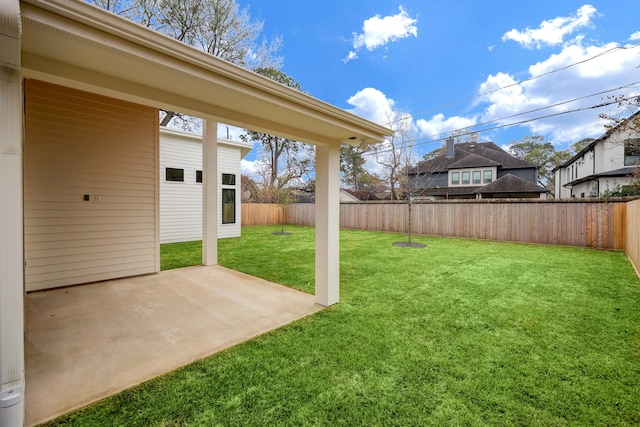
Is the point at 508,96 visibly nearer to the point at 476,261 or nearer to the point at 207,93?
the point at 476,261

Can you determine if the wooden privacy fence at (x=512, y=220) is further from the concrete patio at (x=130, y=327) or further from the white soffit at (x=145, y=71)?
the concrete patio at (x=130, y=327)

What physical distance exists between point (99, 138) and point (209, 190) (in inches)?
81.4

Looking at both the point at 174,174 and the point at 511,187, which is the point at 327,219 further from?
the point at 511,187

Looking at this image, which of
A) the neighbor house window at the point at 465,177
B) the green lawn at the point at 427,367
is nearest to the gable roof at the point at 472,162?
the neighbor house window at the point at 465,177

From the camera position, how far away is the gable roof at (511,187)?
17.1 meters

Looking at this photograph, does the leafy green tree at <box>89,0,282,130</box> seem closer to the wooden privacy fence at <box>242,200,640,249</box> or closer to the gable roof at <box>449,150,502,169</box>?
the wooden privacy fence at <box>242,200,640,249</box>

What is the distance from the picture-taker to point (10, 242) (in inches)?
58.1

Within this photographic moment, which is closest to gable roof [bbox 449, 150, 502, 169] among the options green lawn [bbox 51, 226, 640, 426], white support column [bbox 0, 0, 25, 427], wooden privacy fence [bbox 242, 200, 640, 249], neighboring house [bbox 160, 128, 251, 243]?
wooden privacy fence [bbox 242, 200, 640, 249]

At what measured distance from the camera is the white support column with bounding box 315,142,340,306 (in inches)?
138

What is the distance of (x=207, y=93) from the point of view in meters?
2.31

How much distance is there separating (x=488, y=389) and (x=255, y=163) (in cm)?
2102

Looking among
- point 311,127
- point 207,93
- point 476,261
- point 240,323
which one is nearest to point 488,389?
point 240,323

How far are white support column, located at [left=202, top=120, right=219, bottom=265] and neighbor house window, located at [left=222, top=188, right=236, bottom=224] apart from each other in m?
4.36

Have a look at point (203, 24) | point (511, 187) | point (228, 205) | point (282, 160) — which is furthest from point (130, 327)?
point (511, 187)
